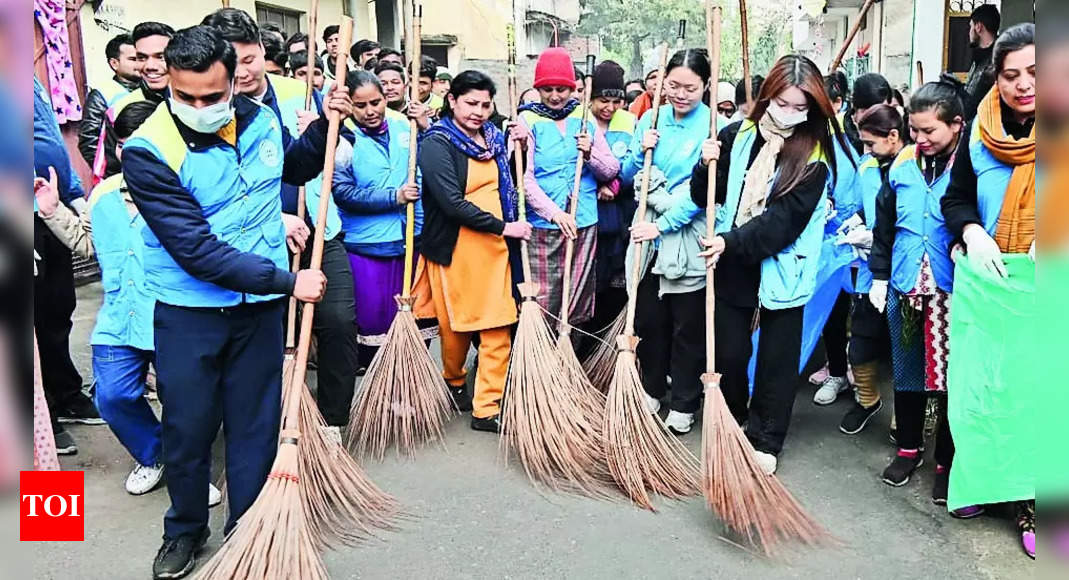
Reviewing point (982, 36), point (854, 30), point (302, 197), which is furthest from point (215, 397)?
point (982, 36)

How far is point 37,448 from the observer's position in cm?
216

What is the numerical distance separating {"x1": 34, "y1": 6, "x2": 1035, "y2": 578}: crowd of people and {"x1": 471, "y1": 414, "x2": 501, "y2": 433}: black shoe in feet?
0.04

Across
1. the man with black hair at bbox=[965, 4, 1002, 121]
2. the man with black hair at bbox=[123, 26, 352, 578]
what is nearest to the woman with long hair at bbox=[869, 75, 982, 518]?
the man with black hair at bbox=[965, 4, 1002, 121]

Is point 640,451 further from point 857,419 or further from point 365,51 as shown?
point 365,51

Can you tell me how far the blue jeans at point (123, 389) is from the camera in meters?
3.29

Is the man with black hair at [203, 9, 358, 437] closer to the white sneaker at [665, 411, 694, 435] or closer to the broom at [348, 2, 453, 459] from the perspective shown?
the broom at [348, 2, 453, 459]

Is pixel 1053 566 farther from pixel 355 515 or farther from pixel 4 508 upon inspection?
pixel 355 515

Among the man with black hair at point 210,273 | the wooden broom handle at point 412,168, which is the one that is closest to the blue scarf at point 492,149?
the wooden broom handle at point 412,168

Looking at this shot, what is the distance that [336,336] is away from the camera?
3.63m

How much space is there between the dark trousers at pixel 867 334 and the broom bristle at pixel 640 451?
103 centimetres

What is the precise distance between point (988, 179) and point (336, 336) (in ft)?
8.41

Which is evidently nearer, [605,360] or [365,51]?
[605,360]

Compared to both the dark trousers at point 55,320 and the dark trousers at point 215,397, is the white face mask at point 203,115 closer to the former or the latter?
the dark trousers at point 215,397

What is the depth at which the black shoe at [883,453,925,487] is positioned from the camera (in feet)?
11.2
